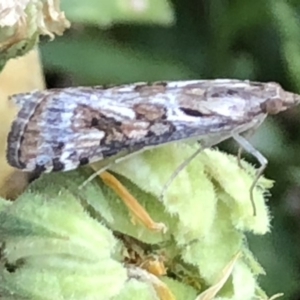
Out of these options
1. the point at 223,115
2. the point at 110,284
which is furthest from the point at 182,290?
the point at 223,115

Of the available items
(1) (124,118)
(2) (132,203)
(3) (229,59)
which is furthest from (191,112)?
(3) (229,59)

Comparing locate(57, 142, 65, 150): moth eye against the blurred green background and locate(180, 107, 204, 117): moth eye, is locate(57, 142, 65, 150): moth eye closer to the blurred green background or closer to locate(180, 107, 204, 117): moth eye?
locate(180, 107, 204, 117): moth eye

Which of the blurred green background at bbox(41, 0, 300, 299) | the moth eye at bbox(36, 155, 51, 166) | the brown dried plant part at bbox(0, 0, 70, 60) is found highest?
the brown dried plant part at bbox(0, 0, 70, 60)

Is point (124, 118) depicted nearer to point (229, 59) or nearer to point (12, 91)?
point (12, 91)

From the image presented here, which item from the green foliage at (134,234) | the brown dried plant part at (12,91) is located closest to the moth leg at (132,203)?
the green foliage at (134,234)

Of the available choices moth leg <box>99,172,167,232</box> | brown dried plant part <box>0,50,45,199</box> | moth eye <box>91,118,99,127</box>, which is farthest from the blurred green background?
moth leg <box>99,172,167,232</box>

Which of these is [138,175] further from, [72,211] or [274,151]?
[274,151]

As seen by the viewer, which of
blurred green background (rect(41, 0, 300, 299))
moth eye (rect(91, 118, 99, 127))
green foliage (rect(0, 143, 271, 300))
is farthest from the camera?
blurred green background (rect(41, 0, 300, 299))
